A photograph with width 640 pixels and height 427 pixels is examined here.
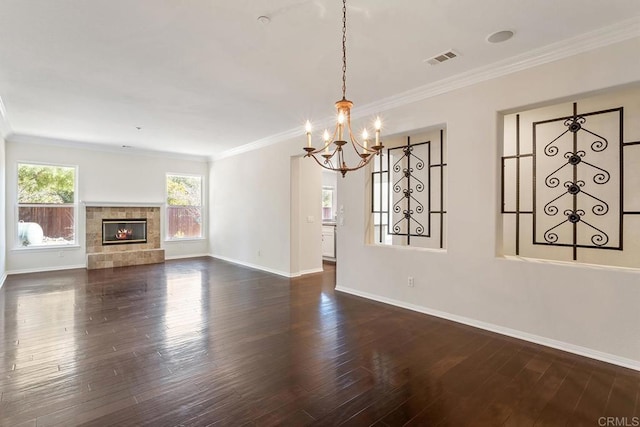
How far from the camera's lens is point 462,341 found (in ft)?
10.6

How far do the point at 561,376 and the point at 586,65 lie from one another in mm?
2662

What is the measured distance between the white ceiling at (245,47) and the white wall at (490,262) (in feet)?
1.13

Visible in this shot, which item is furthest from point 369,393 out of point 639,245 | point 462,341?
point 639,245

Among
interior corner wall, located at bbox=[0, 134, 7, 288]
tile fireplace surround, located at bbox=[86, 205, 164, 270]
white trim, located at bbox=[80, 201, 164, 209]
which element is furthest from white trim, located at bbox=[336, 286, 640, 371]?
interior corner wall, located at bbox=[0, 134, 7, 288]

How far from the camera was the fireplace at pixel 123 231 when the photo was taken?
7.59m

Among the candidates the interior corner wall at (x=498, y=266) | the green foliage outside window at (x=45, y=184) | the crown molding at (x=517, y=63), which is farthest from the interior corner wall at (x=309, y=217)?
the green foliage outside window at (x=45, y=184)

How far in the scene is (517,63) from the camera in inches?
128

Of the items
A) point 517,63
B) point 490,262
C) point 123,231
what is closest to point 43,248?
point 123,231

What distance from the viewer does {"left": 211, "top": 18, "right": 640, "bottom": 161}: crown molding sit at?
271 cm

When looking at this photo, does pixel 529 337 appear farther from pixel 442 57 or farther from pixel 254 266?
pixel 254 266

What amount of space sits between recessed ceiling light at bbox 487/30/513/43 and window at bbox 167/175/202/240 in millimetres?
7851

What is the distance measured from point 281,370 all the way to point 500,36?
133 inches

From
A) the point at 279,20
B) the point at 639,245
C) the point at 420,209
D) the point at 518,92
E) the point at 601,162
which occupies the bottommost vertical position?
the point at 639,245

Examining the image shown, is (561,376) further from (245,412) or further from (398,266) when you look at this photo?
(245,412)
